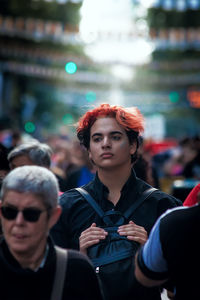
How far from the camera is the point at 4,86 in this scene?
4222 cm

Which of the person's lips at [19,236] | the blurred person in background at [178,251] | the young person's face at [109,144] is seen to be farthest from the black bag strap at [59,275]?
the young person's face at [109,144]

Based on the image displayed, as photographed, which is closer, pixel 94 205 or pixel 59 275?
pixel 59 275

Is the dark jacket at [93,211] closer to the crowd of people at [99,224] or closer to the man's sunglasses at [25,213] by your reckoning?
the crowd of people at [99,224]

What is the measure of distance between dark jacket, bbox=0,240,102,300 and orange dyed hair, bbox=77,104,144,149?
68.8 inches

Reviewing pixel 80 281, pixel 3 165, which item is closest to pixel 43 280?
pixel 80 281

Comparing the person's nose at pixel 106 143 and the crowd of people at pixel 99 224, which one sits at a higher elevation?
the person's nose at pixel 106 143

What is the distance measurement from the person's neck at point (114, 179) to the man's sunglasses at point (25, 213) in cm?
149

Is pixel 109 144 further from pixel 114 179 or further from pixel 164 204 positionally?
pixel 164 204

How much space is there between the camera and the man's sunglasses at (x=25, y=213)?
2734mm

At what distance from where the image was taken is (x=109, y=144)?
14.0 feet

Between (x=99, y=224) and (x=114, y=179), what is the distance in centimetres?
44

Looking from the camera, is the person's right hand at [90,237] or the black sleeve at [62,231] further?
the black sleeve at [62,231]

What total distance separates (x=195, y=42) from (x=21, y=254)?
95.0 ft

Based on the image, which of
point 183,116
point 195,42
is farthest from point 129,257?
point 183,116
